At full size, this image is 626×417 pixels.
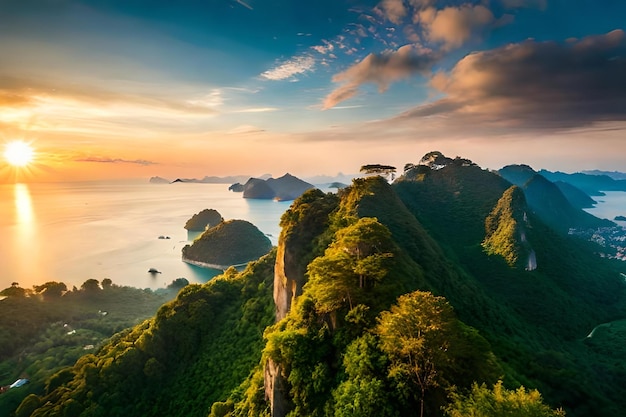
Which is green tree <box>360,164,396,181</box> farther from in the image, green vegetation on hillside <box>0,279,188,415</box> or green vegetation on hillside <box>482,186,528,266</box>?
green vegetation on hillside <box>0,279,188,415</box>

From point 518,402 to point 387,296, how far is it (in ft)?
35.2

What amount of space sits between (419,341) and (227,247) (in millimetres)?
139149

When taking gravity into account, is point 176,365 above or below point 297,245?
below

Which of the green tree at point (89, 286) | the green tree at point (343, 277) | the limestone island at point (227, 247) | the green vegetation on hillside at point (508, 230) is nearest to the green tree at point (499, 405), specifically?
the green tree at point (343, 277)

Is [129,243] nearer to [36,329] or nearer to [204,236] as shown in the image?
[204,236]

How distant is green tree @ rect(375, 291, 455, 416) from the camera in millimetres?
15562

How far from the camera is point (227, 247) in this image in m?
147

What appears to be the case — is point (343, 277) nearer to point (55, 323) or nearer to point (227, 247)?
point (55, 323)

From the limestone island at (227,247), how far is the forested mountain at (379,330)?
8327 centimetres

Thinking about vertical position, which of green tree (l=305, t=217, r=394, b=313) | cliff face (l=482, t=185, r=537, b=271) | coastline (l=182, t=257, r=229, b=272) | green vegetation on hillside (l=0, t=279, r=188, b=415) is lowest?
coastline (l=182, t=257, r=229, b=272)

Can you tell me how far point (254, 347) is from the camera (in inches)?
1564

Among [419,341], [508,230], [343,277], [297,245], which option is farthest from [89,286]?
[508,230]

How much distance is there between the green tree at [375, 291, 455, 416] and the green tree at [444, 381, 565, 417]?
1.67 m

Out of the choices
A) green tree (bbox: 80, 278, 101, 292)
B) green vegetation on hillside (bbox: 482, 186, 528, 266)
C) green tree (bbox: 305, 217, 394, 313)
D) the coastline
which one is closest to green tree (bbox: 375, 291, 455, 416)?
green tree (bbox: 305, 217, 394, 313)
